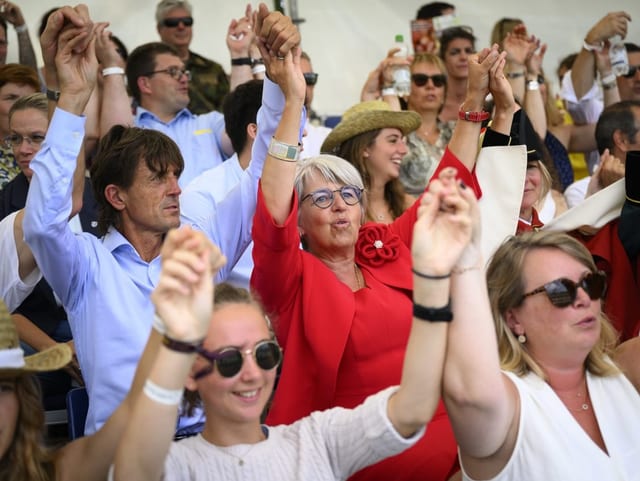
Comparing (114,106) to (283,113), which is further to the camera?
(114,106)

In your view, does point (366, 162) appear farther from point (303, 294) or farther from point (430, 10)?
point (430, 10)

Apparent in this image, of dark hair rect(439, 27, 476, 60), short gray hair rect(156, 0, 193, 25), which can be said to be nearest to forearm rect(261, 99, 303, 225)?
short gray hair rect(156, 0, 193, 25)

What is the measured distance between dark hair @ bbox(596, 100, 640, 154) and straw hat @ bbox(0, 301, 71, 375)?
351 centimetres

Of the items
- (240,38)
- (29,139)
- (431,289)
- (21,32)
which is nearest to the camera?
(431,289)

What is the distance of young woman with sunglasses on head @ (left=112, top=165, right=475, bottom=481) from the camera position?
1905mm

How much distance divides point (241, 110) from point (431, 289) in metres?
2.56

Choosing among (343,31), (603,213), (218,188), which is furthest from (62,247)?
(343,31)

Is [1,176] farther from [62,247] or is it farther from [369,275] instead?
[369,275]

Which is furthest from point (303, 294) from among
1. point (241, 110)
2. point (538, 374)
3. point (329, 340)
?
point (241, 110)

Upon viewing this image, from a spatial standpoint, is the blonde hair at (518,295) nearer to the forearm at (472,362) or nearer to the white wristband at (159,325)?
the forearm at (472,362)

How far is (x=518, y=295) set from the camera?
2.72 metres

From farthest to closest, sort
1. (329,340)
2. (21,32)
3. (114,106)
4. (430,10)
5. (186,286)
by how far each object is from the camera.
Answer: (430,10) < (21,32) < (114,106) < (329,340) < (186,286)

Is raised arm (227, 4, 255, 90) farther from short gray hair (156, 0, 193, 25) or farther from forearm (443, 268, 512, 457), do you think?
forearm (443, 268, 512, 457)

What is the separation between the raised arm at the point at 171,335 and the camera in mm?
1879
